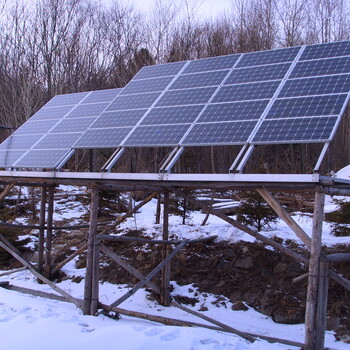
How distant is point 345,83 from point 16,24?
32.1m

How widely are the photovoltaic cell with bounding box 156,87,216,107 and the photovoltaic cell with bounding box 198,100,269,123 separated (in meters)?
0.54

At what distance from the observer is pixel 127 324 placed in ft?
29.9

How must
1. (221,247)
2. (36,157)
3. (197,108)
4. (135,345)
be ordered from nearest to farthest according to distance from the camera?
1. (135,345)
2. (197,108)
3. (36,157)
4. (221,247)

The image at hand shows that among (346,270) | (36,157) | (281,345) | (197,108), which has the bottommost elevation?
(281,345)

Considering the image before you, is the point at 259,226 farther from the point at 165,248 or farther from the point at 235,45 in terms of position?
the point at 235,45

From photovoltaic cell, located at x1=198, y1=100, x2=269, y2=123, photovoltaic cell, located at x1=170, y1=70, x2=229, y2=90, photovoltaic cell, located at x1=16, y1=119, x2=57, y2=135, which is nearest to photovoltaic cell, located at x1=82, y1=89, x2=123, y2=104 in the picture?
photovoltaic cell, located at x1=16, y1=119, x2=57, y2=135

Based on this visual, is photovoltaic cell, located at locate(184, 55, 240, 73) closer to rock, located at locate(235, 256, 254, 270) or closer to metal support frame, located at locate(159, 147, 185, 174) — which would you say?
metal support frame, located at locate(159, 147, 185, 174)

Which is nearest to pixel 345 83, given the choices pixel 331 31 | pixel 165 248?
pixel 165 248

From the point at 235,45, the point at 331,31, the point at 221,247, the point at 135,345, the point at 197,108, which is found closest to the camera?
the point at 135,345

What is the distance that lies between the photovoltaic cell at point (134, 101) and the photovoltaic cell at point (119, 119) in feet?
0.67

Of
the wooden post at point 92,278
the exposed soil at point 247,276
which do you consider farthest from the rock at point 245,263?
the wooden post at point 92,278

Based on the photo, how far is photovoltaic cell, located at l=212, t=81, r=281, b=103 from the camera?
972 centimetres

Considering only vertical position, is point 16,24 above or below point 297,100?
above

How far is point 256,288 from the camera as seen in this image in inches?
462
